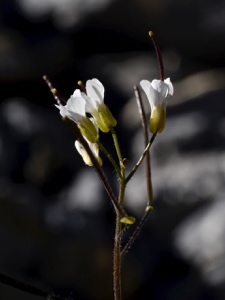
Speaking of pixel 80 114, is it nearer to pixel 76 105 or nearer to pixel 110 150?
pixel 76 105

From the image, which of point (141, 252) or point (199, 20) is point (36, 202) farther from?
point (199, 20)

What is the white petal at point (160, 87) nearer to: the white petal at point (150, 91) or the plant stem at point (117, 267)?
the white petal at point (150, 91)

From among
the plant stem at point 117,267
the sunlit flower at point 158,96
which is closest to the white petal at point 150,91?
the sunlit flower at point 158,96

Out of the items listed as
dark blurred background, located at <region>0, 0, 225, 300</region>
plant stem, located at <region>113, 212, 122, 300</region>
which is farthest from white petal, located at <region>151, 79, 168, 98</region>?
dark blurred background, located at <region>0, 0, 225, 300</region>

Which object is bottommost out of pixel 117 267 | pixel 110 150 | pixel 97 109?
pixel 110 150

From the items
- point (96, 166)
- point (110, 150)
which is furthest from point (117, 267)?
point (110, 150)

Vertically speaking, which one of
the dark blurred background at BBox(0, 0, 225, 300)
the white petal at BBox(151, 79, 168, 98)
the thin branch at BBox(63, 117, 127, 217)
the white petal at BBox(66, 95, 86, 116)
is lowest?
the dark blurred background at BBox(0, 0, 225, 300)

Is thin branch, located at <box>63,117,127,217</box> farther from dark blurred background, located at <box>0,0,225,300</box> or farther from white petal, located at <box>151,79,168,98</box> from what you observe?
dark blurred background, located at <box>0,0,225,300</box>
